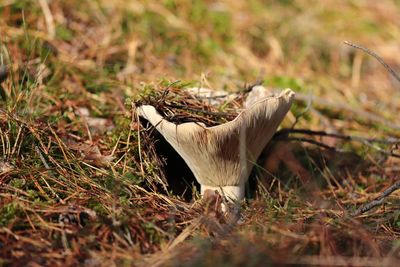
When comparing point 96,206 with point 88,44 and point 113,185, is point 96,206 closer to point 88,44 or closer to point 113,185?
point 113,185

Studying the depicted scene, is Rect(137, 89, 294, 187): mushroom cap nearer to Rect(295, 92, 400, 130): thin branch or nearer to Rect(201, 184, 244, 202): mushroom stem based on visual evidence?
Rect(201, 184, 244, 202): mushroom stem

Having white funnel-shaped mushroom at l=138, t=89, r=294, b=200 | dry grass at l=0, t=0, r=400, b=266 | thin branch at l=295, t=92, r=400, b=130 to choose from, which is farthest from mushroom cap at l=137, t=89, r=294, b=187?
thin branch at l=295, t=92, r=400, b=130

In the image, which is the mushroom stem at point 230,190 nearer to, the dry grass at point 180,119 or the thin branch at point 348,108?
the dry grass at point 180,119

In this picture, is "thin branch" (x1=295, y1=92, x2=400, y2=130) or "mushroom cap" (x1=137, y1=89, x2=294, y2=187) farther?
"thin branch" (x1=295, y1=92, x2=400, y2=130)

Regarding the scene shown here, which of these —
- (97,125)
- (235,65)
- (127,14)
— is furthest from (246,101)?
(127,14)

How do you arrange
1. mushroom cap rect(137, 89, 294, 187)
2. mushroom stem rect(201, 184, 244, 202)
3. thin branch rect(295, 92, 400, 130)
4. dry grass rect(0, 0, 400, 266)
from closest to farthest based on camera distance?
Result: dry grass rect(0, 0, 400, 266) → mushroom cap rect(137, 89, 294, 187) → mushroom stem rect(201, 184, 244, 202) → thin branch rect(295, 92, 400, 130)

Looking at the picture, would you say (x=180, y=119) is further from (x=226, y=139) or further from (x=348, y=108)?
(x=348, y=108)

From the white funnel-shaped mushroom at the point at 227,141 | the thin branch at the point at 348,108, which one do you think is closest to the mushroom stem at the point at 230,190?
the white funnel-shaped mushroom at the point at 227,141

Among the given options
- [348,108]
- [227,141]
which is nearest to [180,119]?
[227,141]
